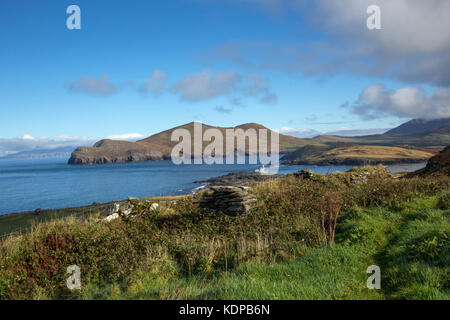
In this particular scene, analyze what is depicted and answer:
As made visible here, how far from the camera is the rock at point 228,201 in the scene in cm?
1041

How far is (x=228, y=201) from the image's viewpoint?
35.7 ft

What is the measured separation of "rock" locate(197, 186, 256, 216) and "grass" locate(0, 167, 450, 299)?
569 millimetres

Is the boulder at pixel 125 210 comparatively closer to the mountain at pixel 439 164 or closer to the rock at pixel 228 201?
the rock at pixel 228 201

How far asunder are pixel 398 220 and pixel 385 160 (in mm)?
103062

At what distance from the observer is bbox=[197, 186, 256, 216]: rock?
10414 mm

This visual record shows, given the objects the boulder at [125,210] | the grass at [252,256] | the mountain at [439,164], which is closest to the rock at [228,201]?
the grass at [252,256]

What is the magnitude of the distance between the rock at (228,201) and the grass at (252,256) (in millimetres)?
569

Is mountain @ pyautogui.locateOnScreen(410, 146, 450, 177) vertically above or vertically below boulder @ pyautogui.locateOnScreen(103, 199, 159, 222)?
above

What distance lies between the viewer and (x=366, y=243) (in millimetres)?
6727

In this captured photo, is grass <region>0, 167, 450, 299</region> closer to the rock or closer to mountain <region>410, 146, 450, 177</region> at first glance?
the rock

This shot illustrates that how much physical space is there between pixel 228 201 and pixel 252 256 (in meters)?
4.77

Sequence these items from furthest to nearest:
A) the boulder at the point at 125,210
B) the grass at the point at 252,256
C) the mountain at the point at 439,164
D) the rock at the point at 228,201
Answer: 1. the mountain at the point at 439,164
2. the boulder at the point at 125,210
3. the rock at the point at 228,201
4. the grass at the point at 252,256

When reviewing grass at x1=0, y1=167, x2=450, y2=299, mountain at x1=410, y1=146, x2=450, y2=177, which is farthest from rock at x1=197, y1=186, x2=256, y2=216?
mountain at x1=410, y1=146, x2=450, y2=177
